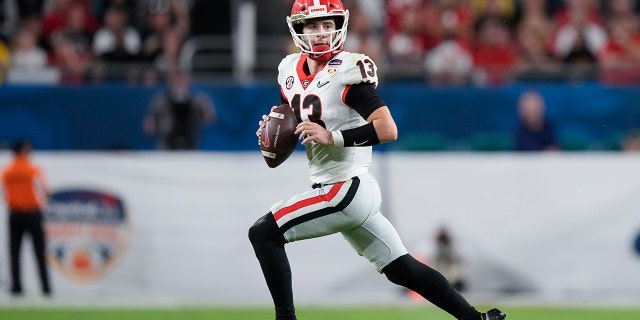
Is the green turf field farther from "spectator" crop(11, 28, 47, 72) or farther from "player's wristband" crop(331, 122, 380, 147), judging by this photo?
"spectator" crop(11, 28, 47, 72)

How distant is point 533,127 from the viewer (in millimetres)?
11203

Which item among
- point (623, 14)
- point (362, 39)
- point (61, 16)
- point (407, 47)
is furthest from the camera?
point (61, 16)

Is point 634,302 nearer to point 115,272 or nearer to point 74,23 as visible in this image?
point 115,272

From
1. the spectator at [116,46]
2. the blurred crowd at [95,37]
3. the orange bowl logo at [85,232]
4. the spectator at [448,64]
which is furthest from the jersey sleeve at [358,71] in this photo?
the spectator at [116,46]

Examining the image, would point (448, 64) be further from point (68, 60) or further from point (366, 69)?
point (366, 69)

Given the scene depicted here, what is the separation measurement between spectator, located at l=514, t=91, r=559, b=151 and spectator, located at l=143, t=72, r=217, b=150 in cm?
309

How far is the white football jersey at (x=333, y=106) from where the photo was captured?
17.3 feet

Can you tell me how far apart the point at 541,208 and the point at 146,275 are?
3.75 m

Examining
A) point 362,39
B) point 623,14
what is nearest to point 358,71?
point 362,39

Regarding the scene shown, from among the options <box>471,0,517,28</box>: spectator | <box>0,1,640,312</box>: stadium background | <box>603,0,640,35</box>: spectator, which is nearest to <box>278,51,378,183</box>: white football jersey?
<box>0,1,640,312</box>: stadium background

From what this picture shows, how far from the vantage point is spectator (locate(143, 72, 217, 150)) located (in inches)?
444

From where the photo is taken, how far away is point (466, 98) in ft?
37.6

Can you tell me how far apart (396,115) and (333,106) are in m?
6.02

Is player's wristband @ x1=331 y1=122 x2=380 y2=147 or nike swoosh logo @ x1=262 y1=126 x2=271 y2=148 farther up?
nike swoosh logo @ x1=262 y1=126 x2=271 y2=148
